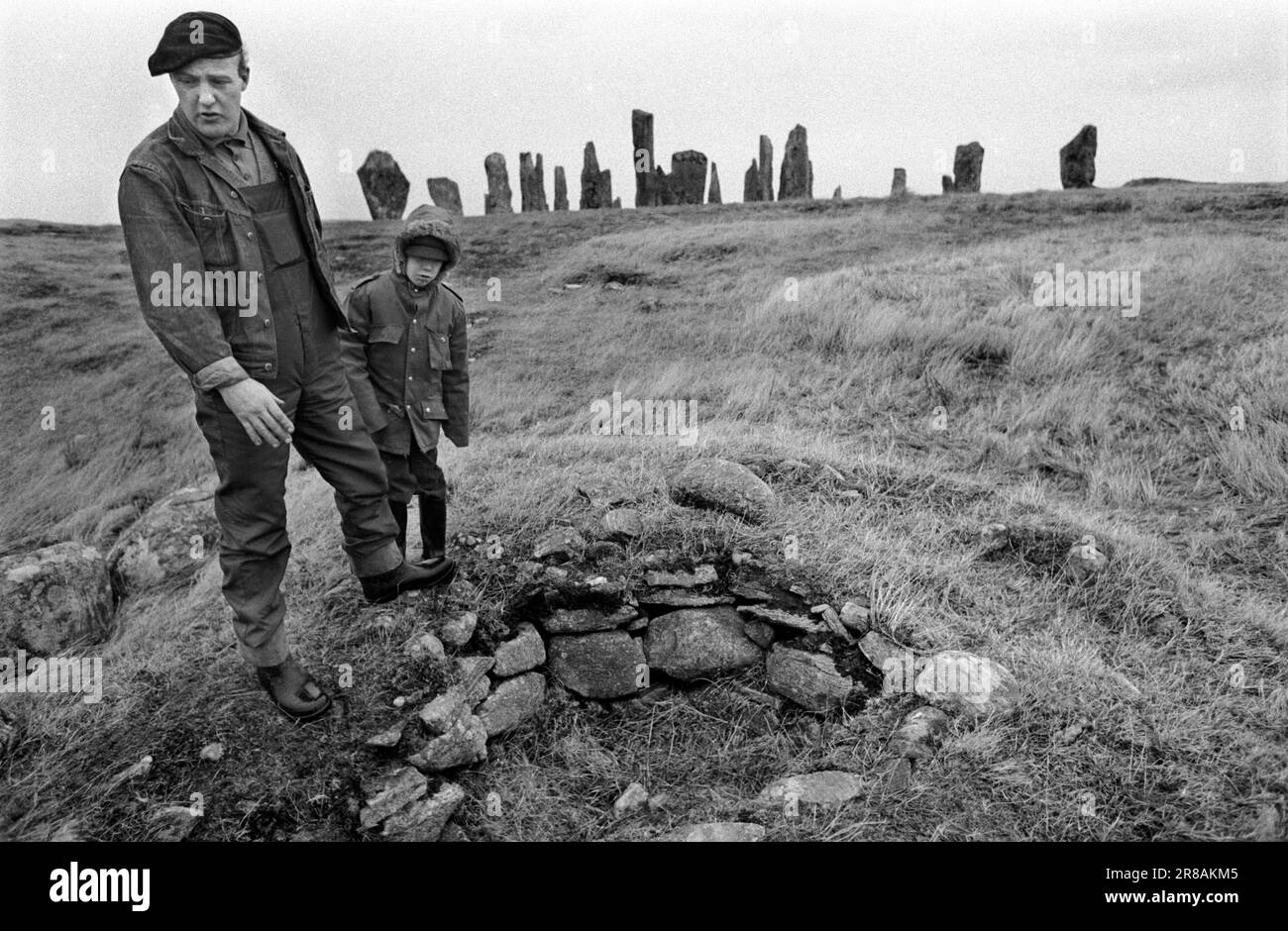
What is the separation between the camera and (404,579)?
4.01 metres

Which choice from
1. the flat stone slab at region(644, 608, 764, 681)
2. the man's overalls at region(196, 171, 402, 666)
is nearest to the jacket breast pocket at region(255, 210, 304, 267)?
the man's overalls at region(196, 171, 402, 666)

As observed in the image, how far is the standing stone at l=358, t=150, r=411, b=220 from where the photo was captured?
2855 centimetres

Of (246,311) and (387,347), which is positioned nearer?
(246,311)

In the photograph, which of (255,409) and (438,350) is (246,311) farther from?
(438,350)

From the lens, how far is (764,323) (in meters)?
10.9

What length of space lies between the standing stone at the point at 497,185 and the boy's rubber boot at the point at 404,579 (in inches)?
1211

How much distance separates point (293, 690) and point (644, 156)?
29.2 m

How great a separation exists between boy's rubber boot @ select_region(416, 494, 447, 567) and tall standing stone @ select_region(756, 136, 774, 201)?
3287 cm

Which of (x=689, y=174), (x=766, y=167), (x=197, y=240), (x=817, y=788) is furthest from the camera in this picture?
(x=766, y=167)

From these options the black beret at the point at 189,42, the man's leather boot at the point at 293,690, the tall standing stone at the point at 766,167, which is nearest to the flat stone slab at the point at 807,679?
the man's leather boot at the point at 293,690

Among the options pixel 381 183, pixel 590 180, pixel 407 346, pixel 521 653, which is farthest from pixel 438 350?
pixel 590 180

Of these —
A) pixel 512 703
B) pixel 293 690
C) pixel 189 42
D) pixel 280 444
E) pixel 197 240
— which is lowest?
pixel 512 703

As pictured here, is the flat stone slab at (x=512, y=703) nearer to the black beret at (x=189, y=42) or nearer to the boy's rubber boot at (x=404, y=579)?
the boy's rubber boot at (x=404, y=579)

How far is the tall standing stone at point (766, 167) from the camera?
34562 mm
